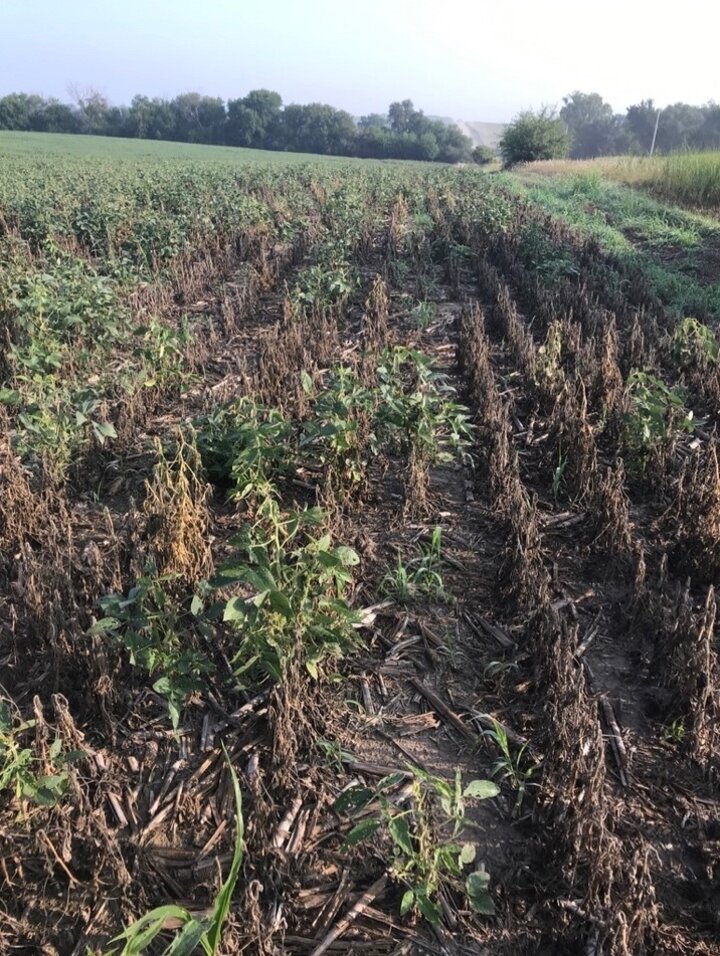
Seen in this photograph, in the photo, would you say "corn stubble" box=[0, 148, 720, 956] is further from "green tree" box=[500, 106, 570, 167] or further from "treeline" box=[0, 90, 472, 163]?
"treeline" box=[0, 90, 472, 163]

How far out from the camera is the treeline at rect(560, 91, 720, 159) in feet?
222

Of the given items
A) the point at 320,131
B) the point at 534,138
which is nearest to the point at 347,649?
the point at 534,138

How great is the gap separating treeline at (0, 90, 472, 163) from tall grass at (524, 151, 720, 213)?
42.7m

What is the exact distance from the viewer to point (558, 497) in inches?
173

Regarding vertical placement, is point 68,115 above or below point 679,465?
above

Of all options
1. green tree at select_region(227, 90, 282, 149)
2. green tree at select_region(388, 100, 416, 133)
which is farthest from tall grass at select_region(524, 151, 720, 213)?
green tree at select_region(388, 100, 416, 133)

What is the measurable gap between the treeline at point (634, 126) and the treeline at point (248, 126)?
1489 centimetres

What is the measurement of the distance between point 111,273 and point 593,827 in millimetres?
8739

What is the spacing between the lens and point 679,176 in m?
20.6

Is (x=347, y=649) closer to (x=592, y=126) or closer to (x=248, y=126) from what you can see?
(x=248, y=126)

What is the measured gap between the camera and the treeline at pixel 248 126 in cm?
6438

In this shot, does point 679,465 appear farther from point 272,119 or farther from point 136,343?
point 272,119

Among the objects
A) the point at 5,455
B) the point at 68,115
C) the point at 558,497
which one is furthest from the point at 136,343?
the point at 68,115

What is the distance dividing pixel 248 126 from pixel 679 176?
5726 centimetres
